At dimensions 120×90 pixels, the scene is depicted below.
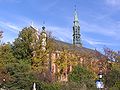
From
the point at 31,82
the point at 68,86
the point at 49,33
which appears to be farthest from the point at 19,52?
the point at 68,86

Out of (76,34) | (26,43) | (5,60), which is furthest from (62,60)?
(76,34)

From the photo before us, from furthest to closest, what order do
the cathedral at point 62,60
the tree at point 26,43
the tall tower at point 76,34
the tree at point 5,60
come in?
the tall tower at point 76,34 → the cathedral at point 62,60 → the tree at point 26,43 → the tree at point 5,60

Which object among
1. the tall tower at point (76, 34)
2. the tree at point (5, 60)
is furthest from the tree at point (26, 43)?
the tall tower at point (76, 34)

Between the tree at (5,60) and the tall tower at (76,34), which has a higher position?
the tall tower at (76,34)

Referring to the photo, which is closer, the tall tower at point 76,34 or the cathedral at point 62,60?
the cathedral at point 62,60

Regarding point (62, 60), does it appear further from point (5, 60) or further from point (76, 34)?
point (76, 34)

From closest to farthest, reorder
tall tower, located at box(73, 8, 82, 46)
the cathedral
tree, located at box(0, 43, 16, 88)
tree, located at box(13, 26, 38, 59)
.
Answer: tree, located at box(0, 43, 16, 88) < tree, located at box(13, 26, 38, 59) < the cathedral < tall tower, located at box(73, 8, 82, 46)

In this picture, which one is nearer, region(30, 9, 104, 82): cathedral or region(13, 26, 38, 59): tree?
region(13, 26, 38, 59): tree

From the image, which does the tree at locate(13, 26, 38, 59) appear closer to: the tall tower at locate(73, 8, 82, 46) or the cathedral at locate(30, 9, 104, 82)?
the cathedral at locate(30, 9, 104, 82)

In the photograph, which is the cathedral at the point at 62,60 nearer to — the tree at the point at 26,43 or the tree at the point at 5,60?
the tree at the point at 26,43

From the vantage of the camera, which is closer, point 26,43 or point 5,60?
point 5,60

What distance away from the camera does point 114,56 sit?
68.3 m

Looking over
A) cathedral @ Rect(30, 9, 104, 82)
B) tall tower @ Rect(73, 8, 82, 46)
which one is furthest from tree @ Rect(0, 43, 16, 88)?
tall tower @ Rect(73, 8, 82, 46)

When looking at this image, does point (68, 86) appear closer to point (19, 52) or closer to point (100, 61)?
point (19, 52)
